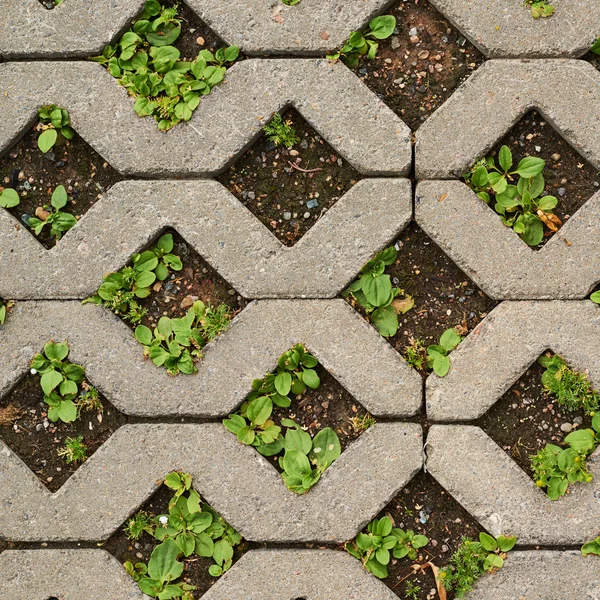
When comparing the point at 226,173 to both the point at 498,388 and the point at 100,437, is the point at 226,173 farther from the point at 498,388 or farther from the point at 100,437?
the point at 498,388

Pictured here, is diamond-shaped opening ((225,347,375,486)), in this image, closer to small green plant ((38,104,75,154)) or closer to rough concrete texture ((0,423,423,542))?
rough concrete texture ((0,423,423,542))

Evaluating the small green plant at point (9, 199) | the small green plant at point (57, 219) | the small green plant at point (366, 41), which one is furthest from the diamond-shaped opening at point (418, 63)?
the small green plant at point (9, 199)

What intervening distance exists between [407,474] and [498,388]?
29 centimetres

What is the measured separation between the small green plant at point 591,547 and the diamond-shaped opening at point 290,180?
98 cm

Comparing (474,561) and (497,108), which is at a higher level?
(497,108)

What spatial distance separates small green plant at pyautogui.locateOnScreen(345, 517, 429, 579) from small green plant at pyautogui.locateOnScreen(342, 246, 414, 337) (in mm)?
452

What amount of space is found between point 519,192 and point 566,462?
64cm

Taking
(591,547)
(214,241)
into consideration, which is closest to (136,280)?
(214,241)

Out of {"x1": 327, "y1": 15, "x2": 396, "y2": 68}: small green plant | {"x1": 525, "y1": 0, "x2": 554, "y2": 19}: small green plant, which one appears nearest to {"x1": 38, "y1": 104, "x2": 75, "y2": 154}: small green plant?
{"x1": 327, "y1": 15, "x2": 396, "y2": 68}: small green plant

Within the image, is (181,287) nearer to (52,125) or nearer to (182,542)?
(52,125)

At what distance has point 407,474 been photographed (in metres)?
1.45

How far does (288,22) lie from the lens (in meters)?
1.45

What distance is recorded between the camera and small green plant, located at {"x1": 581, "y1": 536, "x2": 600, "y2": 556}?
4.71 feet

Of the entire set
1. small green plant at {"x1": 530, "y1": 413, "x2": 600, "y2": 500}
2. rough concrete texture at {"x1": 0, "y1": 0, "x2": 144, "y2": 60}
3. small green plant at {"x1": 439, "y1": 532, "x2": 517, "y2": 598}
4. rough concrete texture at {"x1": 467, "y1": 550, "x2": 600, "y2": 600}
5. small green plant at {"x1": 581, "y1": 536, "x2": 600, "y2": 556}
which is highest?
rough concrete texture at {"x1": 0, "y1": 0, "x2": 144, "y2": 60}
